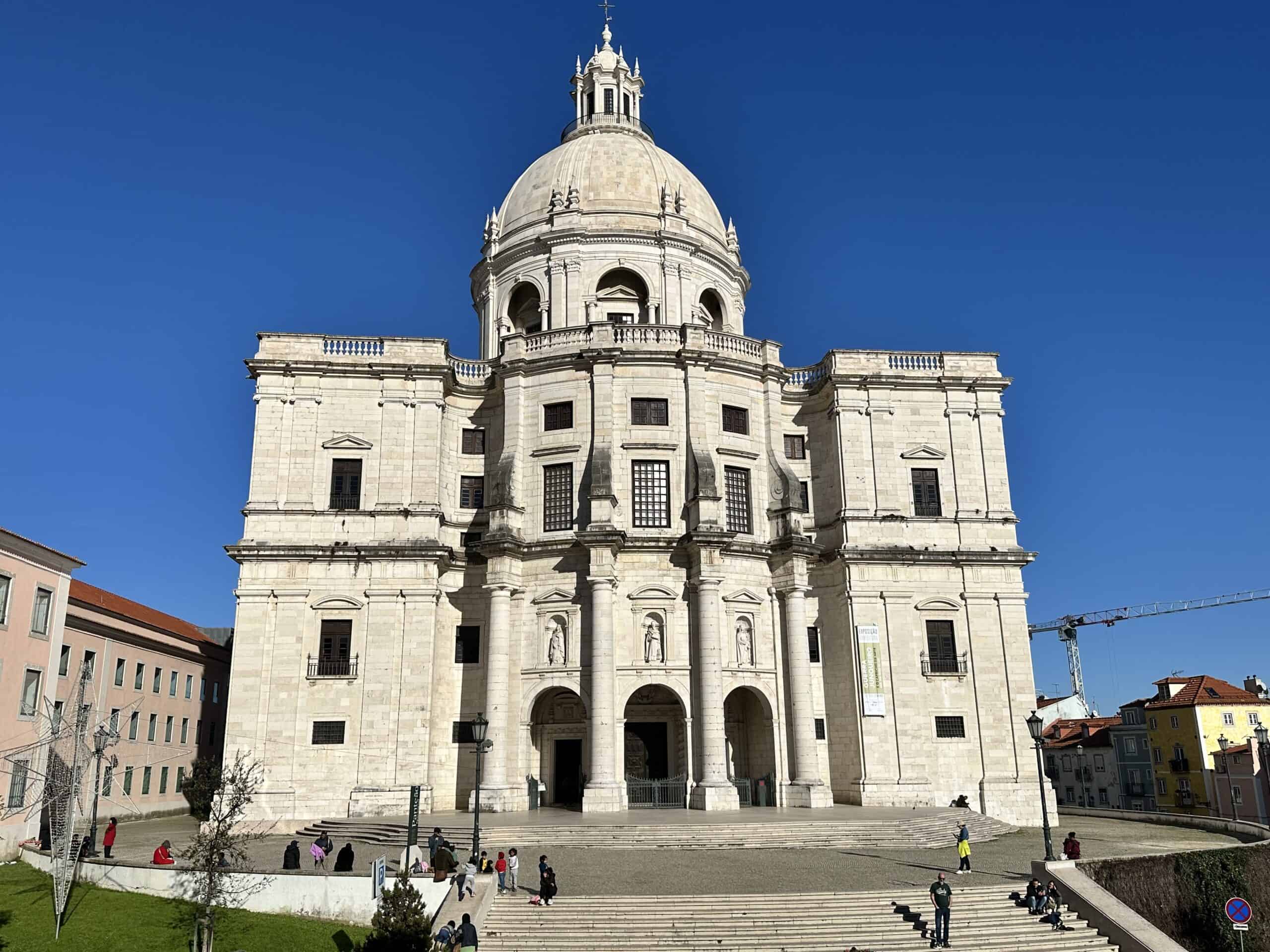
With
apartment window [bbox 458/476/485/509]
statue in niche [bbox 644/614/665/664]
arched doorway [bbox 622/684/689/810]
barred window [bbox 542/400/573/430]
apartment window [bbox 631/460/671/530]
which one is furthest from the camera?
apartment window [bbox 458/476/485/509]

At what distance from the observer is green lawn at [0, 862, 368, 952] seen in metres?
22.2

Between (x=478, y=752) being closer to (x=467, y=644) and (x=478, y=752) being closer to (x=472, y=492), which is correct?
(x=467, y=644)

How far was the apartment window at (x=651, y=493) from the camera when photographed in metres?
40.9

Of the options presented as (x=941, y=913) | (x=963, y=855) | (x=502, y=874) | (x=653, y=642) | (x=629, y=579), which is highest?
(x=629, y=579)

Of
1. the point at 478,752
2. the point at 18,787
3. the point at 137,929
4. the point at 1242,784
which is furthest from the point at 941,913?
the point at 1242,784

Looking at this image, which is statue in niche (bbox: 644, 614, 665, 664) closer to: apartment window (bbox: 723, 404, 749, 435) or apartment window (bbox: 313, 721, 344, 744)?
apartment window (bbox: 723, 404, 749, 435)

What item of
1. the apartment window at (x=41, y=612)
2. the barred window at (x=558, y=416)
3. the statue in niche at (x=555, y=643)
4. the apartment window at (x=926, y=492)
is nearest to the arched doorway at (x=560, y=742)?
the statue in niche at (x=555, y=643)

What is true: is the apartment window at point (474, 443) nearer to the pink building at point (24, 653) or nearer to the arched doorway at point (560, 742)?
the arched doorway at point (560, 742)

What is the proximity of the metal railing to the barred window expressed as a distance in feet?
66.1

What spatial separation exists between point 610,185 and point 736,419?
14854 mm

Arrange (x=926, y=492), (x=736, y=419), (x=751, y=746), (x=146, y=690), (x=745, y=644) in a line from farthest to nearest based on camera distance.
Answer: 1. (x=146, y=690)
2. (x=926, y=492)
3. (x=736, y=419)
4. (x=751, y=746)
5. (x=745, y=644)

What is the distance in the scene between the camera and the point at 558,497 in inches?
1629

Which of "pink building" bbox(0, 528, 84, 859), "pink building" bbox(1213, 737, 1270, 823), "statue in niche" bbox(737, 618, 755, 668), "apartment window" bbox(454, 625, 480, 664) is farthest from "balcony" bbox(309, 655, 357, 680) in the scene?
"pink building" bbox(1213, 737, 1270, 823)

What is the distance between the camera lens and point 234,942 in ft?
73.3
